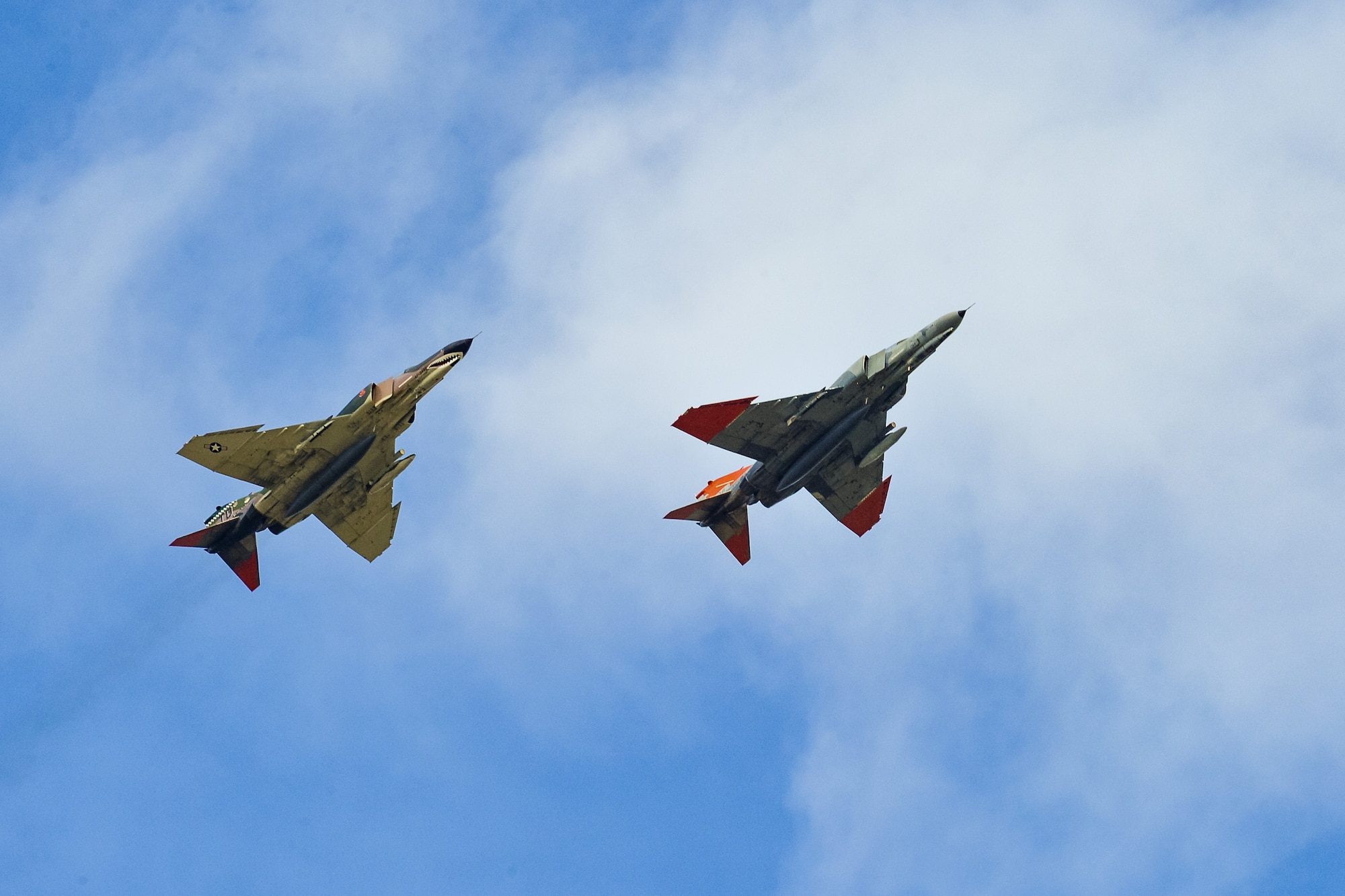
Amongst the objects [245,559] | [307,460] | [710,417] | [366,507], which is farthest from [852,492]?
[245,559]

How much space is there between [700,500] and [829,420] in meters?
8.01

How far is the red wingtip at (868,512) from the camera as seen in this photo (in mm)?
84938

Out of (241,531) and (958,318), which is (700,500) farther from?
(241,531)

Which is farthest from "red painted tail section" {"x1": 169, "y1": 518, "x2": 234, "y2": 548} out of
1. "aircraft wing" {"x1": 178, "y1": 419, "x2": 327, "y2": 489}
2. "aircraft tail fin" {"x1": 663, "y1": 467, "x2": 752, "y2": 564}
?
"aircraft tail fin" {"x1": 663, "y1": 467, "x2": 752, "y2": 564}

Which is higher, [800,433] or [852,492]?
[852,492]

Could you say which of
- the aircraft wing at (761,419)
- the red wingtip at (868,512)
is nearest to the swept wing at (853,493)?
the red wingtip at (868,512)

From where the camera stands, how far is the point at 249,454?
7688 centimetres

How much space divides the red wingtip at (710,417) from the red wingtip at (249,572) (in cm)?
2175

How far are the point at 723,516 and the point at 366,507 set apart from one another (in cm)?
1759

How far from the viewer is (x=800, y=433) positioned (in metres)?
77.4

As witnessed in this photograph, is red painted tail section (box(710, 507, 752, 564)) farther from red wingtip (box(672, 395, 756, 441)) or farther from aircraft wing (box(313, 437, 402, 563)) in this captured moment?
aircraft wing (box(313, 437, 402, 563))

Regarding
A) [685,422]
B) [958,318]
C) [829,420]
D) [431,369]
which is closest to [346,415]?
[431,369]

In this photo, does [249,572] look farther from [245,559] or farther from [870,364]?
[870,364]

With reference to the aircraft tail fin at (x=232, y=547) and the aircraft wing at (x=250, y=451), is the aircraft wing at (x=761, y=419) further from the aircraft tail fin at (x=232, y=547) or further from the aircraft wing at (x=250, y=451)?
the aircraft tail fin at (x=232, y=547)
